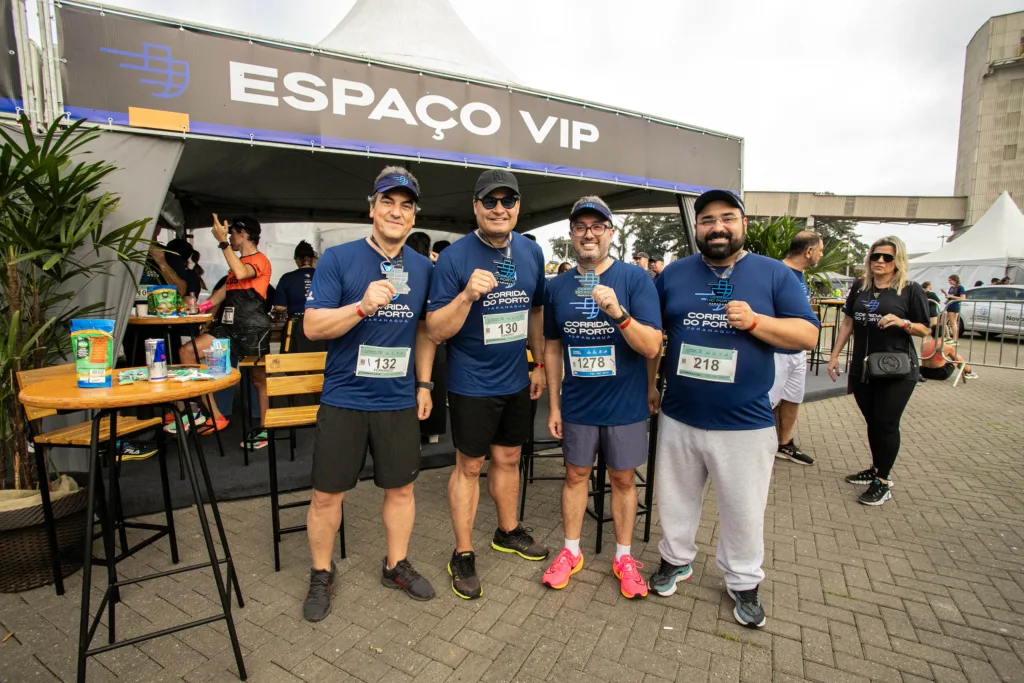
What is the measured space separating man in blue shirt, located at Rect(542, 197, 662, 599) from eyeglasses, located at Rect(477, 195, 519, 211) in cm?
30

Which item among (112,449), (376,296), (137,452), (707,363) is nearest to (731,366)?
(707,363)

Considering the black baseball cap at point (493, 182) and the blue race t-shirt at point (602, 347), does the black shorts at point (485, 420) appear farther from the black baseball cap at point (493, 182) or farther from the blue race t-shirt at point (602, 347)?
the black baseball cap at point (493, 182)

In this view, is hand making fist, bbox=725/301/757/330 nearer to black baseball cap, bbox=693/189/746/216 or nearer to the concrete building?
black baseball cap, bbox=693/189/746/216

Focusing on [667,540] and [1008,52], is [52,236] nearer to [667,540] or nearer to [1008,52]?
[667,540]

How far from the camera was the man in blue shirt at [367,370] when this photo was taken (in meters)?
2.36

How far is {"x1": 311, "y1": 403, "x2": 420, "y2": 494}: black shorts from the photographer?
7.80 ft

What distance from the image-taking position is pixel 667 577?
266 cm

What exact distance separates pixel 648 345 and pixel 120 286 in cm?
363

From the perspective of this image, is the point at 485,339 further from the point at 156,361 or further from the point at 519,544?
the point at 156,361

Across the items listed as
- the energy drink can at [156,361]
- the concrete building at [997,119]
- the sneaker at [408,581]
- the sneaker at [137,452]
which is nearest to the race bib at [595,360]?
the sneaker at [408,581]

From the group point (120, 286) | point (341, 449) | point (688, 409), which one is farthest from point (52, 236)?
point (688, 409)

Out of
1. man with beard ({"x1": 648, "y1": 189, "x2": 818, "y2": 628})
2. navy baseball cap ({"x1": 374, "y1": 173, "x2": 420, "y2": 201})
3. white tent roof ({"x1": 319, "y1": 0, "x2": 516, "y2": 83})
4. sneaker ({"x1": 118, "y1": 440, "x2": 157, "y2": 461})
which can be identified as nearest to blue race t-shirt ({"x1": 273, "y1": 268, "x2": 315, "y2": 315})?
sneaker ({"x1": 118, "y1": 440, "x2": 157, "y2": 461})

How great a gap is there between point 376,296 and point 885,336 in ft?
11.8

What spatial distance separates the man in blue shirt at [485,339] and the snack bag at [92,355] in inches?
54.4
